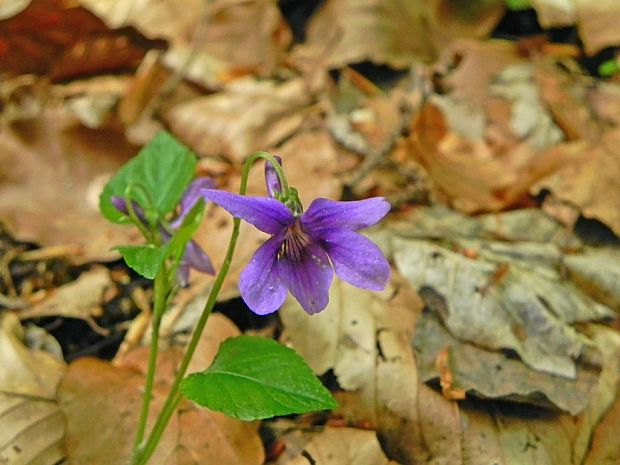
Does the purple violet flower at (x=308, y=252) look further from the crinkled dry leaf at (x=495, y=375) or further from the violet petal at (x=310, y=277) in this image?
the crinkled dry leaf at (x=495, y=375)

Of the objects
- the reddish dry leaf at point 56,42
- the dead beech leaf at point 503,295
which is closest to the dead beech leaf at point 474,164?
the dead beech leaf at point 503,295

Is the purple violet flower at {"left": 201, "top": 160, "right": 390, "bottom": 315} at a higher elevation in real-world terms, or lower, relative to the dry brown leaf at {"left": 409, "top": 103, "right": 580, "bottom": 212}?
higher

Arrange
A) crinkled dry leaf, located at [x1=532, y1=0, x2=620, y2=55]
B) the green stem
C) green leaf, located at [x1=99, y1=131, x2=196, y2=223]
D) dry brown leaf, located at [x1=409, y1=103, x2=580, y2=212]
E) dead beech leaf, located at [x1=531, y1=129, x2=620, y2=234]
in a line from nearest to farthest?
the green stem, green leaf, located at [x1=99, y1=131, x2=196, y2=223], dead beech leaf, located at [x1=531, y1=129, x2=620, y2=234], dry brown leaf, located at [x1=409, y1=103, x2=580, y2=212], crinkled dry leaf, located at [x1=532, y1=0, x2=620, y2=55]

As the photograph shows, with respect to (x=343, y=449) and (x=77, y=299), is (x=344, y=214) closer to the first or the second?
(x=343, y=449)

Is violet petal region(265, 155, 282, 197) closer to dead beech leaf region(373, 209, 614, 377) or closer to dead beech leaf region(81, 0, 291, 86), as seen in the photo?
dead beech leaf region(373, 209, 614, 377)

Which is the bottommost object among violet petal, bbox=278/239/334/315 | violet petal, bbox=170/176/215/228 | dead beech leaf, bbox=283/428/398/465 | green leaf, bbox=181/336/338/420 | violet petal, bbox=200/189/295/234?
dead beech leaf, bbox=283/428/398/465

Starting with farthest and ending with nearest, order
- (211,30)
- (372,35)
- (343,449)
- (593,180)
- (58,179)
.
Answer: (211,30), (372,35), (58,179), (593,180), (343,449)

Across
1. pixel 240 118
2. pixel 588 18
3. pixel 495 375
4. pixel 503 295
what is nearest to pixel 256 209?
pixel 495 375

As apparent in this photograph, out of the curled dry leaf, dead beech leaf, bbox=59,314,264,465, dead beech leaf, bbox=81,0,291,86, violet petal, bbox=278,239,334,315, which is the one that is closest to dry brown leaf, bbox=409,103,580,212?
the curled dry leaf
